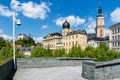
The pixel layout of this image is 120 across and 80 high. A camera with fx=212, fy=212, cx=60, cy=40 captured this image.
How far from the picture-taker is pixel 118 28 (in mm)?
70000

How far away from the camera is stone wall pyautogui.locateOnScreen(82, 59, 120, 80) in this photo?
11664 mm

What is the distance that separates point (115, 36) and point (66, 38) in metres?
30.1

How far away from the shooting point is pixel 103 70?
1188 centimetres

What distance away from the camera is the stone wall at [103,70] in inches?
459

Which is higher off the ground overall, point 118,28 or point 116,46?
point 118,28

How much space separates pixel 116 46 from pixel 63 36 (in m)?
34.9

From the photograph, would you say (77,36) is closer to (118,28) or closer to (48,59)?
(118,28)

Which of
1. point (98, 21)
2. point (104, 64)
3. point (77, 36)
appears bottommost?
point (104, 64)

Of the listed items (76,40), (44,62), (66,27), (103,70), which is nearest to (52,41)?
(66,27)

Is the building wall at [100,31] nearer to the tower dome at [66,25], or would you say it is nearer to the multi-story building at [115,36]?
the tower dome at [66,25]

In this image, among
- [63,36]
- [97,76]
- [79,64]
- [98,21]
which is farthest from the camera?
[98,21]

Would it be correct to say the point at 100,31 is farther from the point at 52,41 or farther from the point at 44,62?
the point at 44,62

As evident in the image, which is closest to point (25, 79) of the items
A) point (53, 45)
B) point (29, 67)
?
point (29, 67)

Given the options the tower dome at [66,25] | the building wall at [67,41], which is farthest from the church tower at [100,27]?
the building wall at [67,41]
